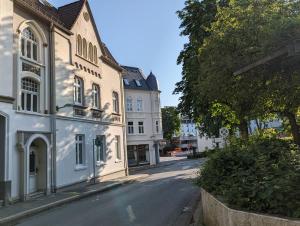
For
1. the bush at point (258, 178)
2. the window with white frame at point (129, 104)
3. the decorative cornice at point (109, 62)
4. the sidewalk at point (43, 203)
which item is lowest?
the sidewalk at point (43, 203)

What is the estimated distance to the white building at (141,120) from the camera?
4528 cm

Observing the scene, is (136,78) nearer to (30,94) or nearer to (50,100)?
(50,100)

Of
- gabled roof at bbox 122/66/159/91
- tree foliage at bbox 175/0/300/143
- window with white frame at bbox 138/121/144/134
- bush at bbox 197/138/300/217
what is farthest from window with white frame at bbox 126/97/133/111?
bush at bbox 197/138/300/217

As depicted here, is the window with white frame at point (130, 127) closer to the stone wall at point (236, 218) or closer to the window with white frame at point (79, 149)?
the window with white frame at point (79, 149)

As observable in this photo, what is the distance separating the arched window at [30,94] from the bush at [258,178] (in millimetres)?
10792

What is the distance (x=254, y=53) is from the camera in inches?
416

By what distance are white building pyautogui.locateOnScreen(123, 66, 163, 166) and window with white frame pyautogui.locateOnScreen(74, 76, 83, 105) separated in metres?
21.9

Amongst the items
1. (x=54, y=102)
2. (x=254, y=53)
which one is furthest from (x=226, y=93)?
(x=54, y=102)

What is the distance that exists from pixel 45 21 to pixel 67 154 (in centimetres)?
749

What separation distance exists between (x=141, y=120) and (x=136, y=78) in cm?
644

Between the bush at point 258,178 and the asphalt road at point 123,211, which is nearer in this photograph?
the bush at point 258,178

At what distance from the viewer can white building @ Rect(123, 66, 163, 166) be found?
149ft

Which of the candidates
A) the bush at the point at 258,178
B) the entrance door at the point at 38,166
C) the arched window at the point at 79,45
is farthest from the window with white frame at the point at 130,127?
the bush at the point at 258,178

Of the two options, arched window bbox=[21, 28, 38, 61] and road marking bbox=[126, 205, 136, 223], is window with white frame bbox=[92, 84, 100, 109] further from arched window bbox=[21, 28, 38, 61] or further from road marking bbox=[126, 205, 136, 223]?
road marking bbox=[126, 205, 136, 223]
